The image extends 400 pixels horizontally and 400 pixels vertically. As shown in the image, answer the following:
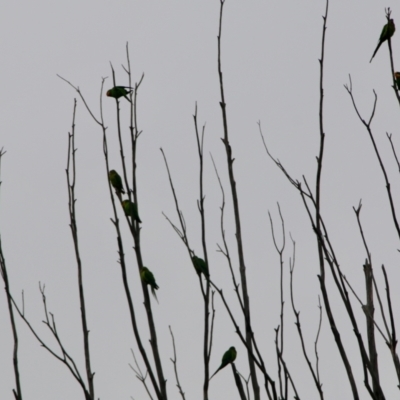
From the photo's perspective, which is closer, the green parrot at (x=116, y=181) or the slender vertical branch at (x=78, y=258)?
the slender vertical branch at (x=78, y=258)

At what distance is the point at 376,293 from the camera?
9.65 ft

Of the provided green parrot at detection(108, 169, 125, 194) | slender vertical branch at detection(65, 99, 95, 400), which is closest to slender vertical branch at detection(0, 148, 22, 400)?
slender vertical branch at detection(65, 99, 95, 400)

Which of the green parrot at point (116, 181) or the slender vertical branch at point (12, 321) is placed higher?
the green parrot at point (116, 181)

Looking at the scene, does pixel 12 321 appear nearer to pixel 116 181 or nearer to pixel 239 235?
pixel 239 235

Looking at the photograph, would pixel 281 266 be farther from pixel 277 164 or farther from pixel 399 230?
pixel 399 230

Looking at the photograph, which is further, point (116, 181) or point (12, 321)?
point (116, 181)

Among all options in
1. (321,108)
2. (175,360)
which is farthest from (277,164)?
(175,360)

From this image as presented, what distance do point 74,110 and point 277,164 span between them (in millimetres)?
1309

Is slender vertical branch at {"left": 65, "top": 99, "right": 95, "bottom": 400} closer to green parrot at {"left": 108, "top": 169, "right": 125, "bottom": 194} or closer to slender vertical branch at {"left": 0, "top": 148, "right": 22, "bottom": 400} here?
slender vertical branch at {"left": 0, "top": 148, "right": 22, "bottom": 400}

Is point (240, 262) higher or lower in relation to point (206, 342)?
higher

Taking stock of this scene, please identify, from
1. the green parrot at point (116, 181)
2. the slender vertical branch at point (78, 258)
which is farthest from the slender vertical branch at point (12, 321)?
the green parrot at point (116, 181)

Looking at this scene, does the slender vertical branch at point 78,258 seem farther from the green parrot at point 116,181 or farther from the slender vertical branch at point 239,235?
the green parrot at point 116,181

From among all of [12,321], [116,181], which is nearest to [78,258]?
[12,321]

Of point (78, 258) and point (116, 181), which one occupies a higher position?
point (116, 181)
